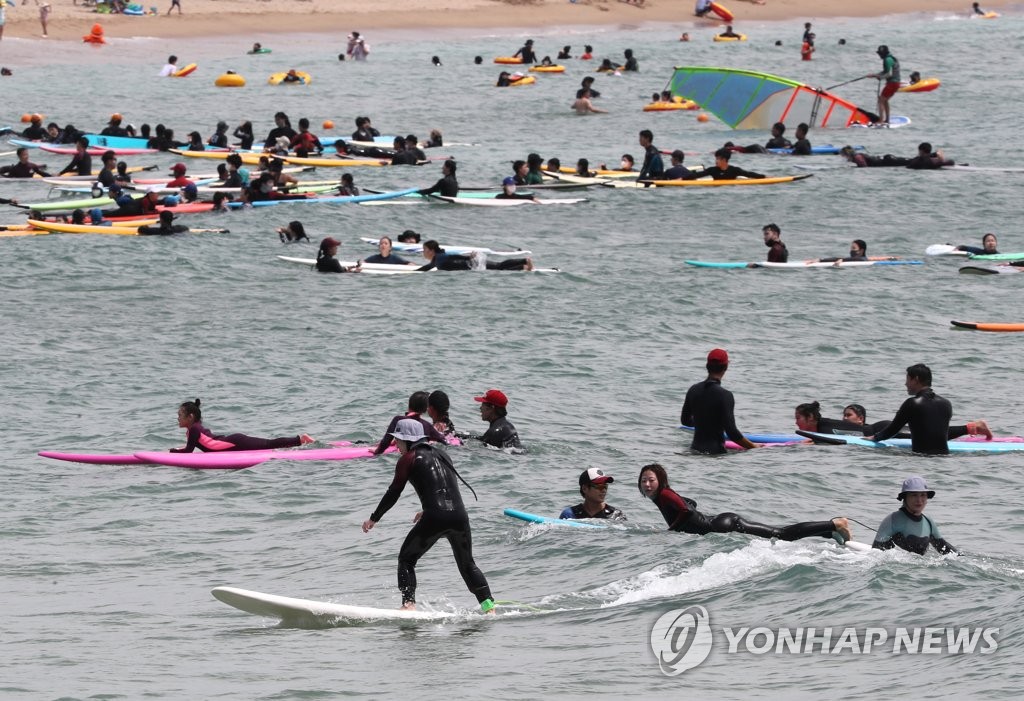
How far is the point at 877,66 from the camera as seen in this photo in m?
67.0

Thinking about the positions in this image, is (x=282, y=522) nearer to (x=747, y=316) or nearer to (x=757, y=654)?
(x=757, y=654)

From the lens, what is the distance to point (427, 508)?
42.5ft

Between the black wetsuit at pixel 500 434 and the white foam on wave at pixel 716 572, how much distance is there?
4610mm

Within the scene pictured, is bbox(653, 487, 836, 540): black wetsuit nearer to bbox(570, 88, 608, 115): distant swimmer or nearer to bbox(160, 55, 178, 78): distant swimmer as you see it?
bbox(570, 88, 608, 115): distant swimmer

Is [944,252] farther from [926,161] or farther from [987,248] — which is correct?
[926,161]

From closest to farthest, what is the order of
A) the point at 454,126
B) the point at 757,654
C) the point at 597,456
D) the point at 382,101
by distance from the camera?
the point at 757,654
the point at 597,456
the point at 454,126
the point at 382,101

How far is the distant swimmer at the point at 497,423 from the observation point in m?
18.0

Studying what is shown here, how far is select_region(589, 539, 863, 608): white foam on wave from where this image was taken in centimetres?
1401

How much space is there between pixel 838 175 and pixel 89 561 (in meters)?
31.2

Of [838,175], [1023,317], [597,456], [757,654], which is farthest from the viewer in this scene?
[838,175]

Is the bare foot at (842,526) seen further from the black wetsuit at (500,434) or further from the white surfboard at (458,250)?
the white surfboard at (458,250)

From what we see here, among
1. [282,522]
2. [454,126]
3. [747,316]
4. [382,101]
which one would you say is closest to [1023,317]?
[747,316]

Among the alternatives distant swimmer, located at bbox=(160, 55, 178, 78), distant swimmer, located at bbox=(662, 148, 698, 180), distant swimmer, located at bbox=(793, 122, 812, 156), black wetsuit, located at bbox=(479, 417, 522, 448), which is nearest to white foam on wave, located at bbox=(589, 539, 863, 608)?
black wetsuit, located at bbox=(479, 417, 522, 448)

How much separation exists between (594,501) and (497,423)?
12.0ft
